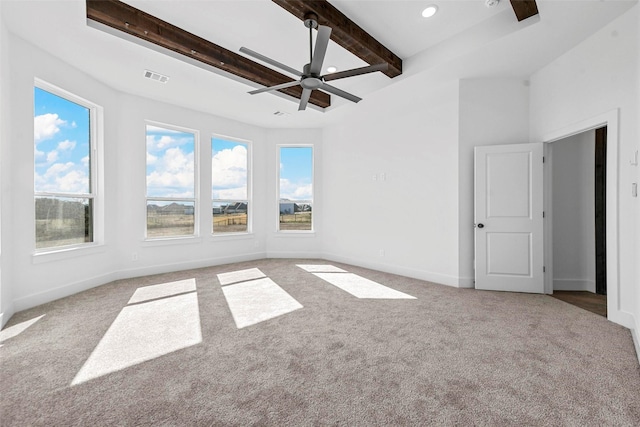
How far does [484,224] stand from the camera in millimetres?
3990

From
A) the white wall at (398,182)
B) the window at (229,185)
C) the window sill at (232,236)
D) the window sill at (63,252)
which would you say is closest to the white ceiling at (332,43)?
the white wall at (398,182)

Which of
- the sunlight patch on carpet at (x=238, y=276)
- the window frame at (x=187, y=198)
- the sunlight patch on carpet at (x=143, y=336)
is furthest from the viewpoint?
the window frame at (x=187, y=198)

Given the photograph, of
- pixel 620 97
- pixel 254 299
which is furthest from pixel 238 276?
pixel 620 97

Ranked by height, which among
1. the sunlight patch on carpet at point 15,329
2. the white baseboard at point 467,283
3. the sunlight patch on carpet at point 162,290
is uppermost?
the white baseboard at point 467,283

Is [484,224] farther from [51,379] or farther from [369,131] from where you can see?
[51,379]

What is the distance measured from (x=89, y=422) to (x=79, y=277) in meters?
3.08

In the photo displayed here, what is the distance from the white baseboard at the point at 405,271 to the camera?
13.9 feet

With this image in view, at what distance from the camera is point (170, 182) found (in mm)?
5234

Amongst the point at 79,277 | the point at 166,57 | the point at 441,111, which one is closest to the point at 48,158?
the point at 79,277

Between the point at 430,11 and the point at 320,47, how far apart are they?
1261 millimetres

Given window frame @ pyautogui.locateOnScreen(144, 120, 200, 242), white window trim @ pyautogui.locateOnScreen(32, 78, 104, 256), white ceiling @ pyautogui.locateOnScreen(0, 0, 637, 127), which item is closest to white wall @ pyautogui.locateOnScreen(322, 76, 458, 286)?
white ceiling @ pyautogui.locateOnScreen(0, 0, 637, 127)

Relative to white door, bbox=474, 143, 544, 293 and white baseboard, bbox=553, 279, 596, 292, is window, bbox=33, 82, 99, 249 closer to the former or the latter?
white door, bbox=474, 143, 544, 293

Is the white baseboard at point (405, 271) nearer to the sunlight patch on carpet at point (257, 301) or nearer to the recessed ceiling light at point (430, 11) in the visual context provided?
the sunlight patch on carpet at point (257, 301)

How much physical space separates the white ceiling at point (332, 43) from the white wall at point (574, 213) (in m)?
1.22
